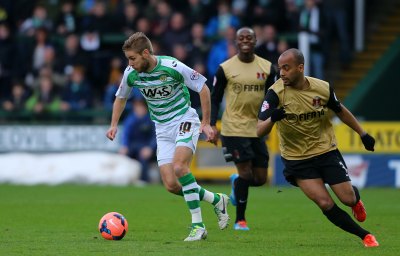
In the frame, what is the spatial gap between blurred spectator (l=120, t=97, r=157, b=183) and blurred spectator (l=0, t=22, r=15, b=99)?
426 centimetres

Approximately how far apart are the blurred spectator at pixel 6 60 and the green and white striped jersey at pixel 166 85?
1381cm

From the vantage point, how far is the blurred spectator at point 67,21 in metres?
25.0

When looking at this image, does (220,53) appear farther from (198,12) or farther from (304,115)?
(304,115)

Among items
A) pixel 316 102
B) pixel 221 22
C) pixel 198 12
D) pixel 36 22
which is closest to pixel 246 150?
pixel 316 102

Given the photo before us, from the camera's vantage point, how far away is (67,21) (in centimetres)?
2520

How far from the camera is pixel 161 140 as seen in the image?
37.3ft

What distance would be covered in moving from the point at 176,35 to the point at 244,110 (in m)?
10.7

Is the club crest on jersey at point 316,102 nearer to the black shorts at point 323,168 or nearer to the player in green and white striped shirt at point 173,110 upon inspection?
the black shorts at point 323,168

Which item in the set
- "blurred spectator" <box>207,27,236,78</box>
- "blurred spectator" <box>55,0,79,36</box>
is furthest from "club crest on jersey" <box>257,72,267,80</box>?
"blurred spectator" <box>55,0,79,36</box>

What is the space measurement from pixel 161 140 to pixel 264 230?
190 centimetres

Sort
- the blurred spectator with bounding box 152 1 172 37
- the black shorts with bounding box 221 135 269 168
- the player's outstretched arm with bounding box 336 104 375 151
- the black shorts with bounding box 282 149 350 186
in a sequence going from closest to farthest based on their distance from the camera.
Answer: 1. the player's outstretched arm with bounding box 336 104 375 151
2. the black shorts with bounding box 282 149 350 186
3. the black shorts with bounding box 221 135 269 168
4. the blurred spectator with bounding box 152 1 172 37

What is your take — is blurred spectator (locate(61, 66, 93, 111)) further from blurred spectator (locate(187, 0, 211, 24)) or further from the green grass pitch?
the green grass pitch

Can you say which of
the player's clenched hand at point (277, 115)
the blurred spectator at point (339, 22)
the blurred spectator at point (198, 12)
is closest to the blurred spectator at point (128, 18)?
the blurred spectator at point (198, 12)

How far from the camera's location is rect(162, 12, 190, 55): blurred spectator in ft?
76.0
